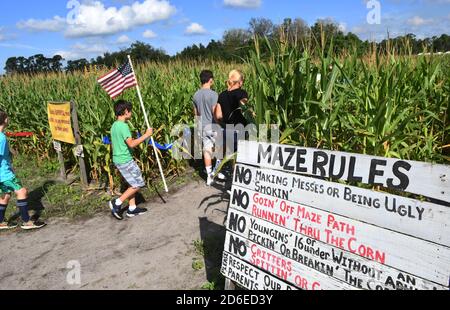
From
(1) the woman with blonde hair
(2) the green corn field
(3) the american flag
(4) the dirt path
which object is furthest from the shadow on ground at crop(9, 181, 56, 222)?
(2) the green corn field

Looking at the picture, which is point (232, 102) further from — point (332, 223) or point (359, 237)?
point (359, 237)

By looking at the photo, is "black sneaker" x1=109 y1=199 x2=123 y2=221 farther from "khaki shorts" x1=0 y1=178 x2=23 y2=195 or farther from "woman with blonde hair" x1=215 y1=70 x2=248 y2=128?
"woman with blonde hair" x1=215 y1=70 x2=248 y2=128

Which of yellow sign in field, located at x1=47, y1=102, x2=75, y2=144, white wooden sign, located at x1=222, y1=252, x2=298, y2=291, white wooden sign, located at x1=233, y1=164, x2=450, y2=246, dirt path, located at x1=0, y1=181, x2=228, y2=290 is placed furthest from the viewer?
yellow sign in field, located at x1=47, y1=102, x2=75, y2=144

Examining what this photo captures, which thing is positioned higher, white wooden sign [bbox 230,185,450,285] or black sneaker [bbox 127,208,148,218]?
white wooden sign [bbox 230,185,450,285]

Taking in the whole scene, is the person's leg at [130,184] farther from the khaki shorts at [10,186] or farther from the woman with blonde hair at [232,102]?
the woman with blonde hair at [232,102]

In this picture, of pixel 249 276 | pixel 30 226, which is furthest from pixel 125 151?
pixel 249 276

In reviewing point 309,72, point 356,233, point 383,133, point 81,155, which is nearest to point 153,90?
point 81,155

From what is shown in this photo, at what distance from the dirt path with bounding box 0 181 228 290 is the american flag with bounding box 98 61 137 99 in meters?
2.04

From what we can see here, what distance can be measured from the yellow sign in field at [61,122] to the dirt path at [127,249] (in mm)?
1991

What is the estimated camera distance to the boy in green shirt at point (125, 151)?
557cm

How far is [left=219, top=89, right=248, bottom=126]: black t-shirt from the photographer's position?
5.96 m

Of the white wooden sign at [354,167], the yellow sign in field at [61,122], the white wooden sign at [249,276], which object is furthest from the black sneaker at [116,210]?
the white wooden sign at [354,167]

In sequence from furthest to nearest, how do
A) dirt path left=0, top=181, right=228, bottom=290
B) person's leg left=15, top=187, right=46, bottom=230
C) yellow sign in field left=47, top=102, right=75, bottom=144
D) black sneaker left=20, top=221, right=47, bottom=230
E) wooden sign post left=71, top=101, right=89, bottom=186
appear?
1. yellow sign in field left=47, top=102, right=75, bottom=144
2. wooden sign post left=71, top=101, right=89, bottom=186
3. black sneaker left=20, top=221, right=47, bottom=230
4. person's leg left=15, top=187, right=46, bottom=230
5. dirt path left=0, top=181, right=228, bottom=290

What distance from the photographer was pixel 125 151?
18.6ft
